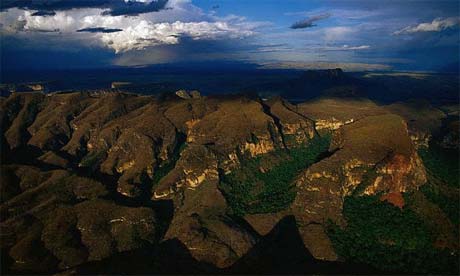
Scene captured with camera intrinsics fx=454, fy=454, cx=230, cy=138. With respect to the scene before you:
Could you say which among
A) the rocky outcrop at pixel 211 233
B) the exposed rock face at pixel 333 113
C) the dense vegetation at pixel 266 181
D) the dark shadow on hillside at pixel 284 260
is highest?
the exposed rock face at pixel 333 113

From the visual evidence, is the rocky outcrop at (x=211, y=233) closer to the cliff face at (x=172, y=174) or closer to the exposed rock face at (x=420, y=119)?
the cliff face at (x=172, y=174)

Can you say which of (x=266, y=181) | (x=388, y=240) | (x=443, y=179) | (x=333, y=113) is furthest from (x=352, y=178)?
(x=333, y=113)

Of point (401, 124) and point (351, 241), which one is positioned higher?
point (401, 124)

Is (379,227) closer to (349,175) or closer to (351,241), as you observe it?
(351,241)

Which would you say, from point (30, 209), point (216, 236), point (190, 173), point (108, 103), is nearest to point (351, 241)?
point (216, 236)

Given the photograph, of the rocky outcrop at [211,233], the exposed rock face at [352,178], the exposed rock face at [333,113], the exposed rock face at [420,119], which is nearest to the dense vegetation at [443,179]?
the exposed rock face at [352,178]
